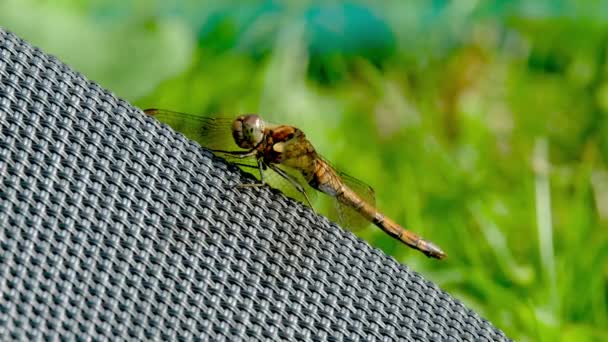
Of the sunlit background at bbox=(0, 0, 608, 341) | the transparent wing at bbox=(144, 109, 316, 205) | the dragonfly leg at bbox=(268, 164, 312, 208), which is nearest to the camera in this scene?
the transparent wing at bbox=(144, 109, 316, 205)

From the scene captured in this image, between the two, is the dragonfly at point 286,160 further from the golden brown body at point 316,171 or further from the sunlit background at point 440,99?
the sunlit background at point 440,99

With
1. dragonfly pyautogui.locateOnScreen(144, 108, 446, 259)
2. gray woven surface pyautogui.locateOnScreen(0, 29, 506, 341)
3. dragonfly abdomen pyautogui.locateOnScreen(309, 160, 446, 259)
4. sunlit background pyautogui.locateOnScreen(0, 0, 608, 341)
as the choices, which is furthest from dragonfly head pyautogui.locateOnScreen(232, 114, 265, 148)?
sunlit background pyautogui.locateOnScreen(0, 0, 608, 341)

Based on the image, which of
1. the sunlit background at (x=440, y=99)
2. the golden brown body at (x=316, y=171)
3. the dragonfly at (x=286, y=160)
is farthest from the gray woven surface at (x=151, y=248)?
the sunlit background at (x=440, y=99)

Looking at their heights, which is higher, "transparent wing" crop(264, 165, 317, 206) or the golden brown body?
the golden brown body

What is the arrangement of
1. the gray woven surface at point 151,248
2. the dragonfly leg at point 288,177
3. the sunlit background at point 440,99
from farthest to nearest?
the sunlit background at point 440,99 → the dragonfly leg at point 288,177 → the gray woven surface at point 151,248

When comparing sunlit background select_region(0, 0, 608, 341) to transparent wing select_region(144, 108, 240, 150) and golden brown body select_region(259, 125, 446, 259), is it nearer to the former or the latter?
golden brown body select_region(259, 125, 446, 259)

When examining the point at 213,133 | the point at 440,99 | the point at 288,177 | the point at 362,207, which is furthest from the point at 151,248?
the point at 440,99

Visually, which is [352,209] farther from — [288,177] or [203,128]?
[203,128]

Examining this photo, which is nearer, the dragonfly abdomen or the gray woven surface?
the gray woven surface
